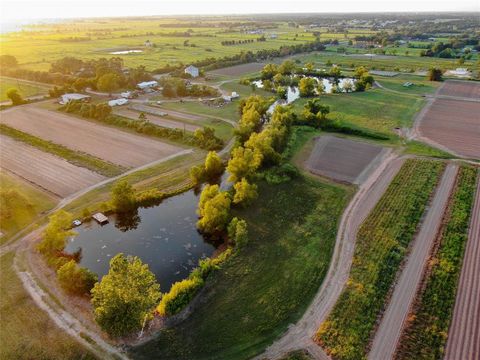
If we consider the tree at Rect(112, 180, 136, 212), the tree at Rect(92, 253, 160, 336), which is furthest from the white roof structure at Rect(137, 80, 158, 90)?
the tree at Rect(92, 253, 160, 336)

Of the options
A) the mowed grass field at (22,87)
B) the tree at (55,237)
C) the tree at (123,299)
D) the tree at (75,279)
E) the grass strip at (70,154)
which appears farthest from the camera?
the mowed grass field at (22,87)

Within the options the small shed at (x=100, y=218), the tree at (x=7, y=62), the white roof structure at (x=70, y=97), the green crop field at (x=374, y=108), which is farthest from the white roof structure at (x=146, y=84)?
the small shed at (x=100, y=218)

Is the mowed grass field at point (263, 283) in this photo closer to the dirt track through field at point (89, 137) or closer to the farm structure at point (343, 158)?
the farm structure at point (343, 158)

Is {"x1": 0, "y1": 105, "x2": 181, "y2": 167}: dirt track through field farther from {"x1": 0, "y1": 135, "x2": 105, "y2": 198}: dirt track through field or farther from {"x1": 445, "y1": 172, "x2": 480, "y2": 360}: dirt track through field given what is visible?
{"x1": 445, "y1": 172, "x2": 480, "y2": 360}: dirt track through field

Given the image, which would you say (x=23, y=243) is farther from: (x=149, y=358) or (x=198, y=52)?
(x=198, y=52)

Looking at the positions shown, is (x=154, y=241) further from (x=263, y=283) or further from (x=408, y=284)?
(x=408, y=284)

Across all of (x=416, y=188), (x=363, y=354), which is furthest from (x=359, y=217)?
(x=363, y=354)

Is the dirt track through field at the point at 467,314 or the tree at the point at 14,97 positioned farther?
the tree at the point at 14,97
